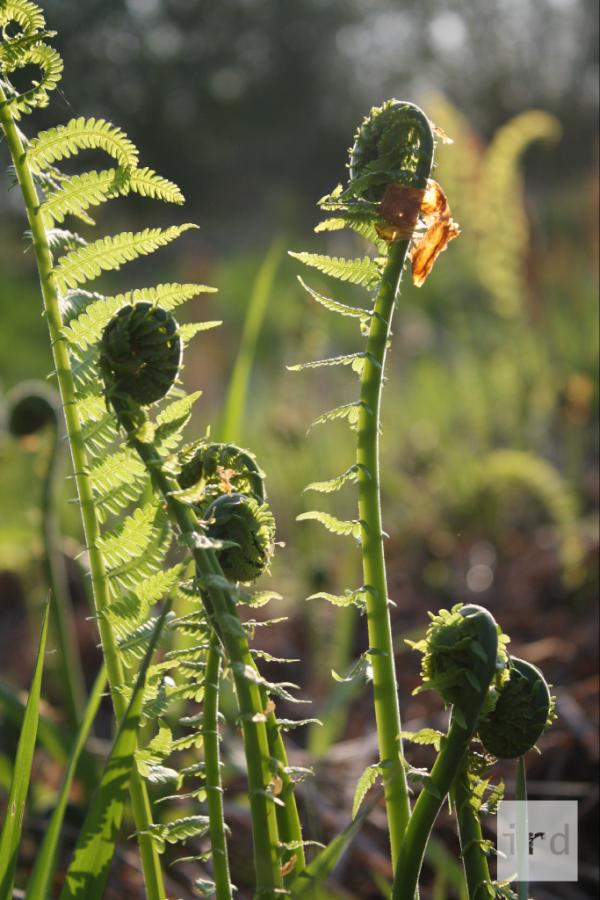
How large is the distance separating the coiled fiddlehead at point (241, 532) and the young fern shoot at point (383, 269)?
1.3 inches

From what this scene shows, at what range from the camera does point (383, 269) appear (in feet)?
2.39

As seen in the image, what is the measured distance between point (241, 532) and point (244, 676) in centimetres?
11

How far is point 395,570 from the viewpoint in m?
3.28

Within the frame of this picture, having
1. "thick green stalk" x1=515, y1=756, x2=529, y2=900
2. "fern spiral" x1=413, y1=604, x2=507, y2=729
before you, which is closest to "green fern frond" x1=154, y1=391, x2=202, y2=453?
"fern spiral" x1=413, y1=604, x2=507, y2=729

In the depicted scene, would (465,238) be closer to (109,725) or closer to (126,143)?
(109,725)

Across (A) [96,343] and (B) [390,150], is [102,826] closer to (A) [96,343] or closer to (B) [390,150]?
(A) [96,343]

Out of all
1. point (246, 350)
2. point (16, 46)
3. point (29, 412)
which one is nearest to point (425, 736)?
point (16, 46)

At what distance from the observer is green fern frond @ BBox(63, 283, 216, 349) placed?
71 cm

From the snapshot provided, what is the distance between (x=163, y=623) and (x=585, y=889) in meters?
1.03

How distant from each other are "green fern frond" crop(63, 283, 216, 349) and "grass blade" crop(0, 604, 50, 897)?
0.21m

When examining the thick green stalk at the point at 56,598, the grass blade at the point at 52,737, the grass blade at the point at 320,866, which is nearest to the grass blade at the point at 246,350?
the thick green stalk at the point at 56,598

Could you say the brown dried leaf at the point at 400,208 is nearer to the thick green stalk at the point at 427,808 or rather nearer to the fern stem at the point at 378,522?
the fern stem at the point at 378,522

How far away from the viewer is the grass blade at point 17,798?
0.71 m

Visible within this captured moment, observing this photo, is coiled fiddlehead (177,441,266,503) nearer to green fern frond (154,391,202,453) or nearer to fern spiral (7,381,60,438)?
green fern frond (154,391,202,453)
